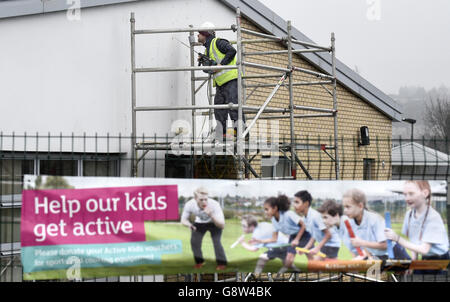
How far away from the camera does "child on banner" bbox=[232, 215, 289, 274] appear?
7070mm

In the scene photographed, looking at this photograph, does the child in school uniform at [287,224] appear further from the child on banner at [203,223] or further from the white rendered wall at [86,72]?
the white rendered wall at [86,72]

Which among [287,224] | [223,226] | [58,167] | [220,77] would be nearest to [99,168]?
[58,167]

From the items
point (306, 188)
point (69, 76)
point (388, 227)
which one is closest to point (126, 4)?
point (69, 76)

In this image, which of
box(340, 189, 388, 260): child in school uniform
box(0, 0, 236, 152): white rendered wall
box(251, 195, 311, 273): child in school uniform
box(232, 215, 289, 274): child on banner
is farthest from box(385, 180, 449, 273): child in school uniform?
box(0, 0, 236, 152): white rendered wall

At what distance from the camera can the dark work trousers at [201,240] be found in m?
7.00

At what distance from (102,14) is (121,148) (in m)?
1.93

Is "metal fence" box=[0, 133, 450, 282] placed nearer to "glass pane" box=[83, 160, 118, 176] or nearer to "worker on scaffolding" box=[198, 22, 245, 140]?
"glass pane" box=[83, 160, 118, 176]

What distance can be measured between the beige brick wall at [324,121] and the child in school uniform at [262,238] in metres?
4.52

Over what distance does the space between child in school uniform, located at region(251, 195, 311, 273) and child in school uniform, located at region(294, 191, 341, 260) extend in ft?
0.22

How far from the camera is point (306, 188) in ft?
23.6

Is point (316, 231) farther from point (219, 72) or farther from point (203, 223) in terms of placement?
point (219, 72)

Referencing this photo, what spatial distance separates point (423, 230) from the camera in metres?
7.20

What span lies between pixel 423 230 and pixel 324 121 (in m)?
6.81

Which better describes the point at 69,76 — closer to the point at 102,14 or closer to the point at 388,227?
the point at 102,14
